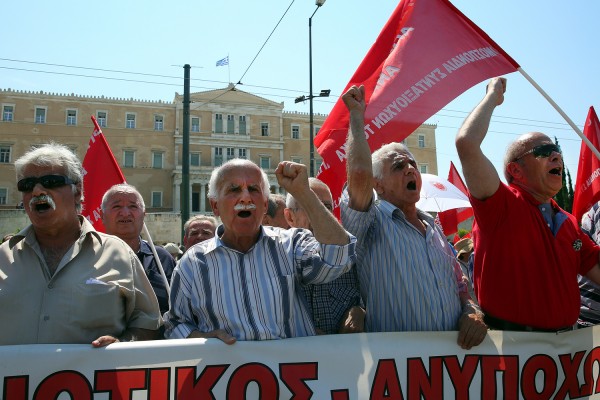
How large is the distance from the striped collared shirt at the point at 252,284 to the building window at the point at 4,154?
5231 centimetres

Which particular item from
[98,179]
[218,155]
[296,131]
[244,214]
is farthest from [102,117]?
[244,214]

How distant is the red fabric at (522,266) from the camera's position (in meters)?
2.63

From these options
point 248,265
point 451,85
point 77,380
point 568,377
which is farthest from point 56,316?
point 451,85

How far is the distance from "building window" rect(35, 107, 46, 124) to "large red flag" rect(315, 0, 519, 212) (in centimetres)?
5214

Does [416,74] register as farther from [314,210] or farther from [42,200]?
[42,200]

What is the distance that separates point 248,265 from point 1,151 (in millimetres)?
53208

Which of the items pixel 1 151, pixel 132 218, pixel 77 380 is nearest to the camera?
pixel 77 380

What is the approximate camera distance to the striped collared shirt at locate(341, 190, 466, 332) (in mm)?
2578

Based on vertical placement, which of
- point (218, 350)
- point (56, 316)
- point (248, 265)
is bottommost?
point (218, 350)

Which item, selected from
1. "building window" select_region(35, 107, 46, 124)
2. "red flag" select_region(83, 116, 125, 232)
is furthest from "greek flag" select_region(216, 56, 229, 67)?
"red flag" select_region(83, 116, 125, 232)

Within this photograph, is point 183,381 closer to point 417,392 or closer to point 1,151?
point 417,392

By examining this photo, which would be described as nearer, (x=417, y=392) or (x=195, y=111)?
(x=417, y=392)

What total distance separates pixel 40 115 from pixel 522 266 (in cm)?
5412

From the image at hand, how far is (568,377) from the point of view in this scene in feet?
9.18
